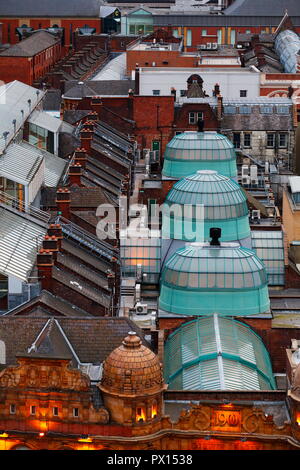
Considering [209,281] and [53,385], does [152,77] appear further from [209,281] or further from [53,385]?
[53,385]

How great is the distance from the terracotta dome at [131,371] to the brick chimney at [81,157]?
53.1 m

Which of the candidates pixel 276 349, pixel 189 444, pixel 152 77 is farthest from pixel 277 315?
pixel 152 77

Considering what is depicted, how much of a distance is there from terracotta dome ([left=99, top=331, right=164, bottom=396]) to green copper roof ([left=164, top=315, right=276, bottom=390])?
20.4 feet

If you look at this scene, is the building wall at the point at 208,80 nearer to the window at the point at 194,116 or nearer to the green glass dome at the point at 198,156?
the window at the point at 194,116

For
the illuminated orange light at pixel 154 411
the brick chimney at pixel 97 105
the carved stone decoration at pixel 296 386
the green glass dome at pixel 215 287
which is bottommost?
the illuminated orange light at pixel 154 411

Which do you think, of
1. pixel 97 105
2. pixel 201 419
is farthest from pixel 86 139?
pixel 201 419

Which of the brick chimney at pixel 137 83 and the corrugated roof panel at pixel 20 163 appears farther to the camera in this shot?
the brick chimney at pixel 137 83

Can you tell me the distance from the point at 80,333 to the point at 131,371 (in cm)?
884

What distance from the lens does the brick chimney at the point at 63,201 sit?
99.2 m

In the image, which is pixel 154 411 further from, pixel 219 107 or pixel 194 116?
pixel 219 107

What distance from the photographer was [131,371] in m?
65.9

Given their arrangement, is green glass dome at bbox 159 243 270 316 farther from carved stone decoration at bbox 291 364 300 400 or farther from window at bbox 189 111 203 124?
window at bbox 189 111 203 124

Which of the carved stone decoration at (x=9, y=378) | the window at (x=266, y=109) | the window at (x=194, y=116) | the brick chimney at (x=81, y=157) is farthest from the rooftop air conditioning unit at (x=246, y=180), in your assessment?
the carved stone decoration at (x=9, y=378)

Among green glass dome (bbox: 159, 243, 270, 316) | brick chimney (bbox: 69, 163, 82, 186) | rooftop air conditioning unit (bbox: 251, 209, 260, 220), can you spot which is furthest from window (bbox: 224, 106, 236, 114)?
green glass dome (bbox: 159, 243, 270, 316)
